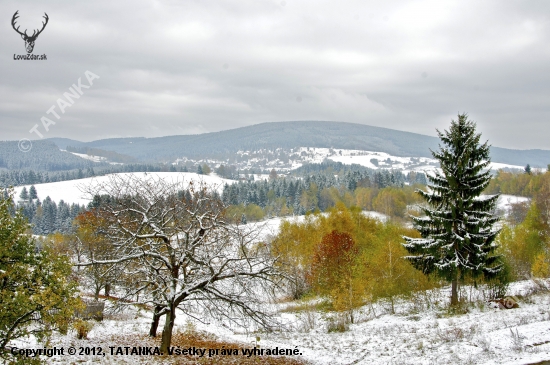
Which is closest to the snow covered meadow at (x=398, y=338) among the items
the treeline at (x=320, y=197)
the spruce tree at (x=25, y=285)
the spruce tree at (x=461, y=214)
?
the spruce tree at (x=461, y=214)

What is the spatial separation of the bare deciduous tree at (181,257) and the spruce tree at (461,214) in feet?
43.9

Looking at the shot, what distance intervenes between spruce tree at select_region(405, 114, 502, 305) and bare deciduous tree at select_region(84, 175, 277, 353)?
13381mm

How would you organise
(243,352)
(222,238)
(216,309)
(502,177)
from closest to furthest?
1. (216,309)
2. (222,238)
3. (243,352)
4. (502,177)

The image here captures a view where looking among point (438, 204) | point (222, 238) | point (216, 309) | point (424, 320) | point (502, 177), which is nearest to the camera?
point (216, 309)

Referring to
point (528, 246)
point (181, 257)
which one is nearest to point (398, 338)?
point (181, 257)

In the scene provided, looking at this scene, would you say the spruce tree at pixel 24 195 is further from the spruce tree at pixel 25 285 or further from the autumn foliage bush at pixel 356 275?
the spruce tree at pixel 25 285

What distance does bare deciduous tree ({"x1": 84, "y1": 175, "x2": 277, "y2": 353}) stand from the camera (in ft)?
42.4

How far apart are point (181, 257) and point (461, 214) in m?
17.1

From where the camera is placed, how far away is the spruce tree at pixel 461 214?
22.3 metres

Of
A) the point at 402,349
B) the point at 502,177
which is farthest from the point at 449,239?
the point at 502,177

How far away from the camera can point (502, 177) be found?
13312 cm

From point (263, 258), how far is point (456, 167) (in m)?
15.3

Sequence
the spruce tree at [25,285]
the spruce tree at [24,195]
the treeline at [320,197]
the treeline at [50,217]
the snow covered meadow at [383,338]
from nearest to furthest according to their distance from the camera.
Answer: the spruce tree at [25,285]
the snow covered meadow at [383,338]
the treeline at [320,197]
the treeline at [50,217]
the spruce tree at [24,195]

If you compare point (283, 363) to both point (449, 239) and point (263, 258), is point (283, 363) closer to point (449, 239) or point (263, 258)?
point (263, 258)
